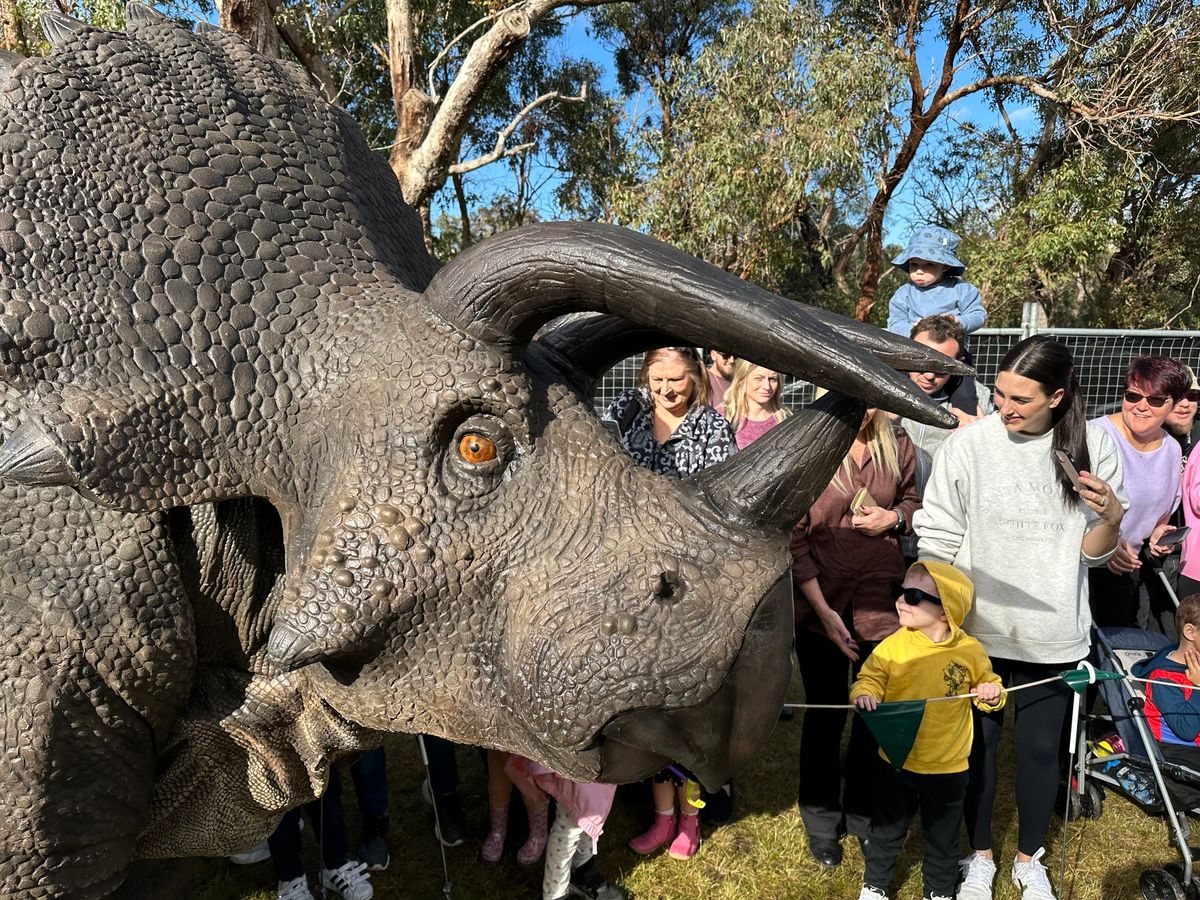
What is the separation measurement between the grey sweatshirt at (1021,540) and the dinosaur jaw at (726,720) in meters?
2.66

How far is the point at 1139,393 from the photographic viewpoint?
15.5 feet

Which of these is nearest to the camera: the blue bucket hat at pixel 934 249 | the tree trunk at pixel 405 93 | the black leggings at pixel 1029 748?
the black leggings at pixel 1029 748

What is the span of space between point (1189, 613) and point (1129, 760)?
0.94 m

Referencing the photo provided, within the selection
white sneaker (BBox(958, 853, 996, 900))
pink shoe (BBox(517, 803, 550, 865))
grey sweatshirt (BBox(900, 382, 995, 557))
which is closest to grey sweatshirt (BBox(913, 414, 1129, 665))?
grey sweatshirt (BBox(900, 382, 995, 557))

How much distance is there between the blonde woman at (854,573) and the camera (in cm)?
385

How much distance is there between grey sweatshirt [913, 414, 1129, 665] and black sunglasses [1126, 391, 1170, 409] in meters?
1.33

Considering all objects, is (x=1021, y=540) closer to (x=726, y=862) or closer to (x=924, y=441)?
(x=924, y=441)

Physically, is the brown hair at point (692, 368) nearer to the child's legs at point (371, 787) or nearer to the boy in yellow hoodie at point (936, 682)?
the boy in yellow hoodie at point (936, 682)

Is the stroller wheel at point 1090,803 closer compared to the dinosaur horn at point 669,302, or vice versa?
the dinosaur horn at point 669,302

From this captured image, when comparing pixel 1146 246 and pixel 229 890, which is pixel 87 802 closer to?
pixel 229 890

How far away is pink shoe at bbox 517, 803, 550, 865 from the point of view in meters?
3.95

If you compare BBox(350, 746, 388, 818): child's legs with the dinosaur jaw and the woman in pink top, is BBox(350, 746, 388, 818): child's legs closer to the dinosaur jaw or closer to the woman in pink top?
the dinosaur jaw

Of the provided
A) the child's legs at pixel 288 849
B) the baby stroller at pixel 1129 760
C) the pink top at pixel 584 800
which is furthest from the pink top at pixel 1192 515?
the child's legs at pixel 288 849

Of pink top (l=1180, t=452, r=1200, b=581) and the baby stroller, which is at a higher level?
pink top (l=1180, t=452, r=1200, b=581)
